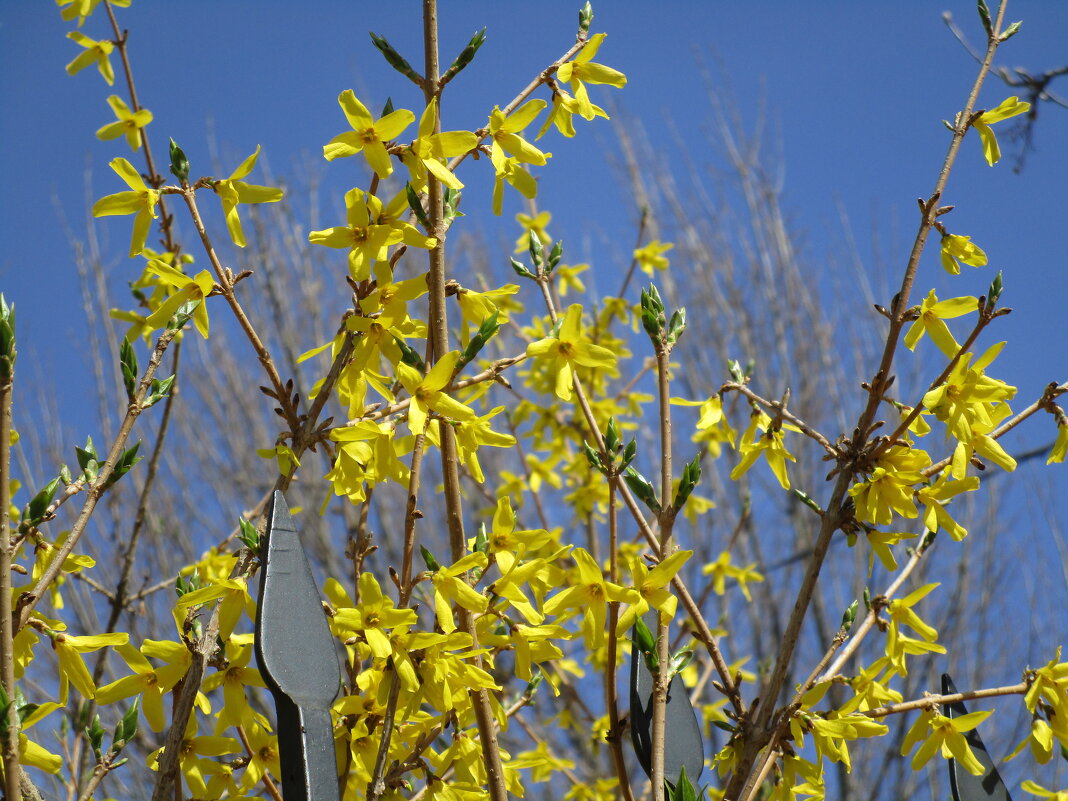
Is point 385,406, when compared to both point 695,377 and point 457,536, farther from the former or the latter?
point 695,377

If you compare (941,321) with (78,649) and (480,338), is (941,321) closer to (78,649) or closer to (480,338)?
(480,338)

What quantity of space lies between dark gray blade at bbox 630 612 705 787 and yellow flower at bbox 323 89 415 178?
925mm

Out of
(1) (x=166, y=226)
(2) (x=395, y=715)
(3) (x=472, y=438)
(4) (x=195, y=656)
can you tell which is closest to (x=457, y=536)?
(3) (x=472, y=438)

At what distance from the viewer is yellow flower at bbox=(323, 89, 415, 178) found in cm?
147

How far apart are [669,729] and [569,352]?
67 cm

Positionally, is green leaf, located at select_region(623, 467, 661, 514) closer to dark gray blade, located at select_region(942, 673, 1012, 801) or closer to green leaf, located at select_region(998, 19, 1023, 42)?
dark gray blade, located at select_region(942, 673, 1012, 801)

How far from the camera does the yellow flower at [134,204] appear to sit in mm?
1530

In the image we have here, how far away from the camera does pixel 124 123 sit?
190 centimetres

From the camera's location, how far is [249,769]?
1434mm

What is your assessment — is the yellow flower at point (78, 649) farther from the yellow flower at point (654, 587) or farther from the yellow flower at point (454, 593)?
the yellow flower at point (654, 587)

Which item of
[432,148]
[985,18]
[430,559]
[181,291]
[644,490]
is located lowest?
[430,559]

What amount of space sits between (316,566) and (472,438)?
21.2 ft

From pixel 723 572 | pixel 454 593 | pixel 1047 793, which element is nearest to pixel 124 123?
pixel 454 593

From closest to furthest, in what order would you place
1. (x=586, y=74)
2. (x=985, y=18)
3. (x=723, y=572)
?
(x=586, y=74) → (x=985, y=18) → (x=723, y=572)
